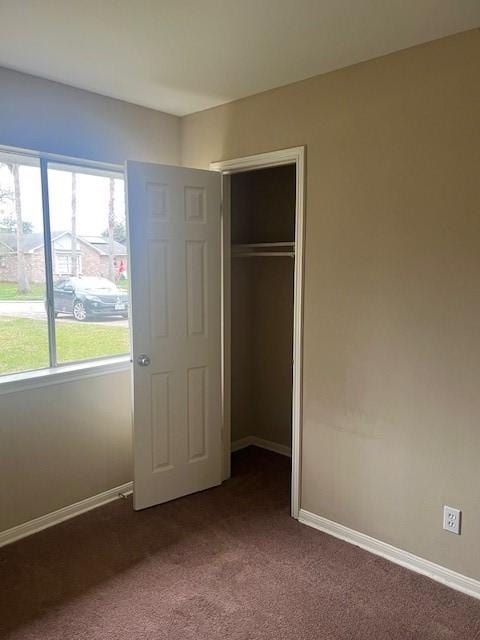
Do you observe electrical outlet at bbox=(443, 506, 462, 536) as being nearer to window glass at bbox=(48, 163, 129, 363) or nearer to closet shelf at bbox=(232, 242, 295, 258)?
closet shelf at bbox=(232, 242, 295, 258)

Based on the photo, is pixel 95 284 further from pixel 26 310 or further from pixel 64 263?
pixel 26 310

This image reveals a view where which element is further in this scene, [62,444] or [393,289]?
[62,444]

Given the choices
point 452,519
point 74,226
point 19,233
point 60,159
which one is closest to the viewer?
point 452,519

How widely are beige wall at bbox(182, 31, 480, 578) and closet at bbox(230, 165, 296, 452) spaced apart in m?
0.96

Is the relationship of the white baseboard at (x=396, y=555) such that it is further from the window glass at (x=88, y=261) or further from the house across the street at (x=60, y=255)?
the house across the street at (x=60, y=255)

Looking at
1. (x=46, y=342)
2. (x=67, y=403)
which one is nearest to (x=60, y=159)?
(x=46, y=342)

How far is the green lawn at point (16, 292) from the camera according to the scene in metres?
2.64

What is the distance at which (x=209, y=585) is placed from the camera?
2311 millimetres

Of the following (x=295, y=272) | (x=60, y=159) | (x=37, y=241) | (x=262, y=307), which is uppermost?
(x=60, y=159)

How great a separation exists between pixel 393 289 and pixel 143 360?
148 cm

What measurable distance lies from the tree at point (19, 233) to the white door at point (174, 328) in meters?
0.59

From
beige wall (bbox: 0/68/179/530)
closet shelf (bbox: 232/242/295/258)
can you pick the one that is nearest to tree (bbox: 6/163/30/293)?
beige wall (bbox: 0/68/179/530)

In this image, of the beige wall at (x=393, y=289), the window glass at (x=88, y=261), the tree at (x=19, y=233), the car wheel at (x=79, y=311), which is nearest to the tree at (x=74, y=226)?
the window glass at (x=88, y=261)

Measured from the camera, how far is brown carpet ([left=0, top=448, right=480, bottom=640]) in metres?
2.04
